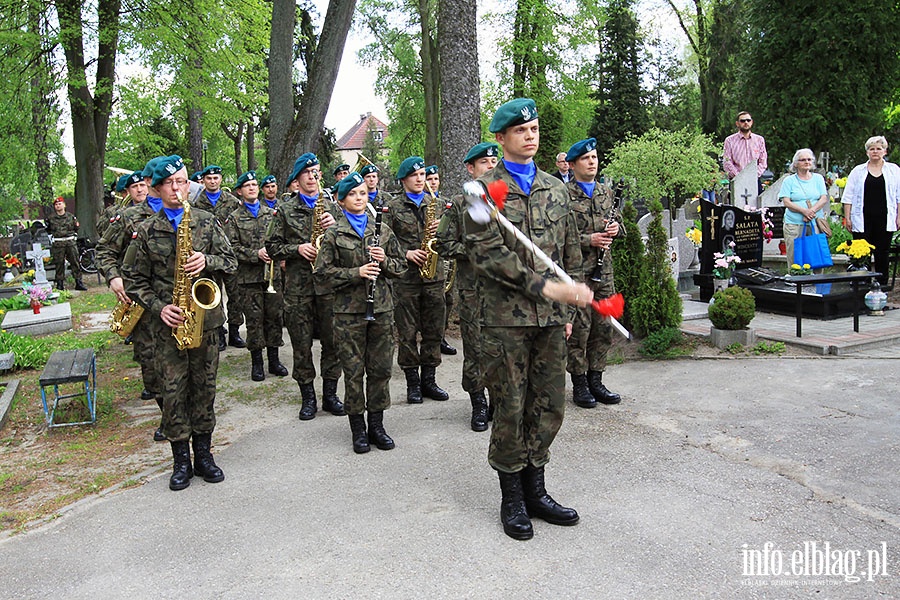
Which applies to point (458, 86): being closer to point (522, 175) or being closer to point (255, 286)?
point (255, 286)

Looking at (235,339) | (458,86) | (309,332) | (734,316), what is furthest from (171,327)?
(458,86)

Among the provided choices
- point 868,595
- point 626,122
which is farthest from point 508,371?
point 626,122

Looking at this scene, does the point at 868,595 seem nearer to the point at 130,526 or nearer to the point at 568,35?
the point at 130,526

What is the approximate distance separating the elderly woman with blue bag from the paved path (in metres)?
4.28

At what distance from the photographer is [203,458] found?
5.49 meters

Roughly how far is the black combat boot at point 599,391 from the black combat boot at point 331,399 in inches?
94.0

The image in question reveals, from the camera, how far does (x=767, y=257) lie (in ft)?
43.3

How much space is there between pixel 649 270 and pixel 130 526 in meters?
6.01

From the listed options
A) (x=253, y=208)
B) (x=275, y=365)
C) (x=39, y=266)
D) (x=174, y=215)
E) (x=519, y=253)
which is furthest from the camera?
(x=39, y=266)

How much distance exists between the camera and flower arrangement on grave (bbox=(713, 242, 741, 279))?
10242 mm

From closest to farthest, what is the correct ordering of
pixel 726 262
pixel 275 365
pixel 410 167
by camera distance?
pixel 410 167 → pixel 275 365 → pixel 726 262

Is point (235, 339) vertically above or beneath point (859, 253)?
beneath

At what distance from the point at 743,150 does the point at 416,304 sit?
924 centimetres

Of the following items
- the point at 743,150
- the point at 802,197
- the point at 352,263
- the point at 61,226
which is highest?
the point at 743,150
